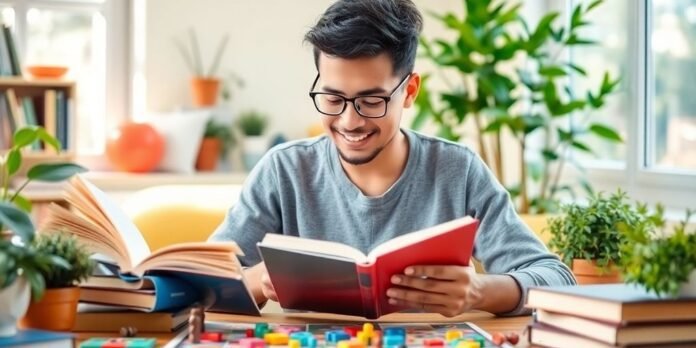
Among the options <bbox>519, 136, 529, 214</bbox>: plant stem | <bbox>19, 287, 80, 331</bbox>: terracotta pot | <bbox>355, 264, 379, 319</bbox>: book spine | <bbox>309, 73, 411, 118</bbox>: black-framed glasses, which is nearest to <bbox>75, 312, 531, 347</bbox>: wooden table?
<bbox>355, 264, 379, 319</bbox>: book spine

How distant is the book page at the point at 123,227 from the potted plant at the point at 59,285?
9 cm

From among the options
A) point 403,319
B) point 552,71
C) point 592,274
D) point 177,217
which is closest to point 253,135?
point 552,71

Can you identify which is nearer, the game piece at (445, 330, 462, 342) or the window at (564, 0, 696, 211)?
the game piece at (445, 330, 462, 342)

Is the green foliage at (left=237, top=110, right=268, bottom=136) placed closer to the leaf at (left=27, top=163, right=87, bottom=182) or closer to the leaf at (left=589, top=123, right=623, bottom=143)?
the leaf at (left=589, top=123, right=623, bottom=143)

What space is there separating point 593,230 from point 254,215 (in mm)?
660

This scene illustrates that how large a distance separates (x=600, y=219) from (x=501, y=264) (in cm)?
20

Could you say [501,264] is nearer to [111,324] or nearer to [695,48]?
[111,324]

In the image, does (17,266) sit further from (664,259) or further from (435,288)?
(664,259)

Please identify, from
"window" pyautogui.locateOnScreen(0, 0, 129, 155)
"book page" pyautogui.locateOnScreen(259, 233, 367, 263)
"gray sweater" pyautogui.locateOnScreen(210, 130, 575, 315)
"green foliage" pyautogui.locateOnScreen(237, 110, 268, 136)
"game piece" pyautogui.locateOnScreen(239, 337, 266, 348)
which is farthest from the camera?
"green foliage" pyautogui.locateOnScreen(237, 110, 268, 136)

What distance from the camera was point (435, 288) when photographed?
168 centimetres

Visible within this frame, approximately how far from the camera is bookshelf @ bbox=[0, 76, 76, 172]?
14.5 feet

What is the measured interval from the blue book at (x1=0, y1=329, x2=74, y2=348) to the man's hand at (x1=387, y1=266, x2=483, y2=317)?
20.3 inches

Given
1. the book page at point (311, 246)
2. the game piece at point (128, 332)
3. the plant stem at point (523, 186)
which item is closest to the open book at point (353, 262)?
the book page at point (311, 246)

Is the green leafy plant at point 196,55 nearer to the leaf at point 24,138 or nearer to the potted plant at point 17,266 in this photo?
the leaf at point 24,138
